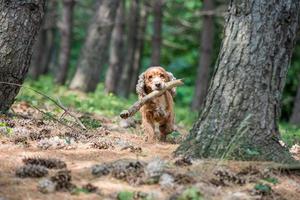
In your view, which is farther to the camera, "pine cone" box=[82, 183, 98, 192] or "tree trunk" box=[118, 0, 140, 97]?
"tree trunk" box=[118, 0, 140, 97]

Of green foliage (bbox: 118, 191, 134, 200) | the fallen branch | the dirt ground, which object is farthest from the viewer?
the fallen branch

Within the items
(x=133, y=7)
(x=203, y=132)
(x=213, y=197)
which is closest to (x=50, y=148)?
(x=203, y=132)

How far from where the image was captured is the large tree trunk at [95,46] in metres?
17.8

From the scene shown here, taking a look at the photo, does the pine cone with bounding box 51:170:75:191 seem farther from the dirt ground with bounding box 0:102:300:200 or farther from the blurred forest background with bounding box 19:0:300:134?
the blurred forest background with bounding box 19:0:300:134

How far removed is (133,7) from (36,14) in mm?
16683

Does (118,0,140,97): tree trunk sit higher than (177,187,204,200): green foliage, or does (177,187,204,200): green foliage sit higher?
(118,0,140,97): tree trunk

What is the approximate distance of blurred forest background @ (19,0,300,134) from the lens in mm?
17766

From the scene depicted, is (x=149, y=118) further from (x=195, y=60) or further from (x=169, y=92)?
(x=195, y=60)

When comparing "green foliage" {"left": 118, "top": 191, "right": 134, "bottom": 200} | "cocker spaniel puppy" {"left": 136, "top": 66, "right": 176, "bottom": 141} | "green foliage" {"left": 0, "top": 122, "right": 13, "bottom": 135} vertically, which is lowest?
"green foliage" {"left": 118, "top": 191, "right": 134, "bottom": 200}

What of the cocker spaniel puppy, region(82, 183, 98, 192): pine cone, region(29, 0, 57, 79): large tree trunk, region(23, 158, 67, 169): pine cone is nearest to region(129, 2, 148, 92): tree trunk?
region(29, 0, 57, 79): large tree trunk

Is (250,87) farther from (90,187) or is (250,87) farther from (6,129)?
(6,129)

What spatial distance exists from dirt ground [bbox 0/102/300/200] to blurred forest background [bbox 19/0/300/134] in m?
4.90

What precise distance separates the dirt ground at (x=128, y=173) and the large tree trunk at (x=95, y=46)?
9.84 metres

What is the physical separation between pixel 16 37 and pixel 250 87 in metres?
3.87
